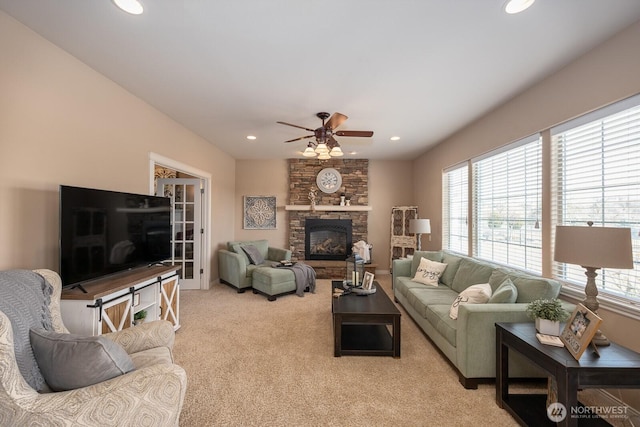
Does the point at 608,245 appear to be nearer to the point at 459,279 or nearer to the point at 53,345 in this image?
the point at 459,279

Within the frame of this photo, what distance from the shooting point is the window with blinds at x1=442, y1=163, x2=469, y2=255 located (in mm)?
4156

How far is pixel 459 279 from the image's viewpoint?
338 centimetres

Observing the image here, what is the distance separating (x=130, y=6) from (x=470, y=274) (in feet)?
13.0

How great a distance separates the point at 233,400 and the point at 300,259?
13.5ft

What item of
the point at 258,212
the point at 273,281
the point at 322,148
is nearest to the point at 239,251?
the point at 273,281

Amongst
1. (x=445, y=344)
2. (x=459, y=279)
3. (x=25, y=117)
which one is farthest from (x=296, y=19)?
(x=459, y=279)

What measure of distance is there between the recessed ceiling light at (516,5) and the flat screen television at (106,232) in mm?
3220

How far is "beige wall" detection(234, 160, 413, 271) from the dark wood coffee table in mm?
3160

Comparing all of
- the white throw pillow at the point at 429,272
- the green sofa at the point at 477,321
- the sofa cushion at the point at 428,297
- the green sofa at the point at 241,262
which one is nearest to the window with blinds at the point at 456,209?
the white throw pillow at the point at 429,272

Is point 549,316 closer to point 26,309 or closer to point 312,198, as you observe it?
point 26,309

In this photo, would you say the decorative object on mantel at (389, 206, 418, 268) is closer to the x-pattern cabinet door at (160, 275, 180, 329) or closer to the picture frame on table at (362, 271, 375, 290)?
the picture frame on table at (362, 271, 375, 290)

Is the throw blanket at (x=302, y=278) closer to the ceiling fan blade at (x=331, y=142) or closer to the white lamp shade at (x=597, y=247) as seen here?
the ceiling fan blade at (x=331, y=142)

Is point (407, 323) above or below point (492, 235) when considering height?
below

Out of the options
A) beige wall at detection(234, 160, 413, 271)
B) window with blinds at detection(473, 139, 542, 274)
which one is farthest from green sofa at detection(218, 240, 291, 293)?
window with blinds at detection(473, 139, 542, 274)
